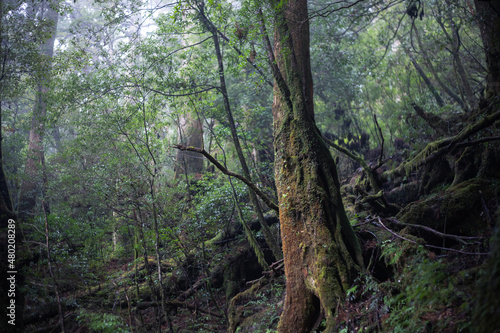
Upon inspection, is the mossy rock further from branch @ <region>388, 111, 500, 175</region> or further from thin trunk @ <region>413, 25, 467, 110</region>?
thin trunk @ <region>413, 25, 467, 110</region>

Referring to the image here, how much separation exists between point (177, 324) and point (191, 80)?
276 inches

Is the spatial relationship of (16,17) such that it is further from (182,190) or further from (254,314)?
(254,314)

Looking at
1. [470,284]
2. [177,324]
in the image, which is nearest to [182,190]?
[177,324]

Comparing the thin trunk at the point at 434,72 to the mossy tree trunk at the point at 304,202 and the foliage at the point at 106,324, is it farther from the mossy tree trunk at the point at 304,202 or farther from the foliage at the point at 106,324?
the foliage at the point at 106,324

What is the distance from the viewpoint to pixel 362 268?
429 cm

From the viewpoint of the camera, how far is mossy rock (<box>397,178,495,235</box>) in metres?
4.84

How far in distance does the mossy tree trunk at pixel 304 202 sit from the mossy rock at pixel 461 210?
1597 millimetres

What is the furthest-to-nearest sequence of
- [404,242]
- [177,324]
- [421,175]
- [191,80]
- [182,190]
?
[182,190], [191,80], [421,175], [177,324], [404,242]

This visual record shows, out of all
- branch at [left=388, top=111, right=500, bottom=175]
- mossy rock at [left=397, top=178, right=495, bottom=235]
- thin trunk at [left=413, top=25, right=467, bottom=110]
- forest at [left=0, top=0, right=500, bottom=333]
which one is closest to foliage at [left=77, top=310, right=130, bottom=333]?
forest at [left=0, top=0, right=500, bottom=333]

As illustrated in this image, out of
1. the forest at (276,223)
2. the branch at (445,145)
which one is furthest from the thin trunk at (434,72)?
the branch at (445,145)

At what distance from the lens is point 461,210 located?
4926 millimetres

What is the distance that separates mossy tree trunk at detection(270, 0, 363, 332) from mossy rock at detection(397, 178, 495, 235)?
1597 millimetres

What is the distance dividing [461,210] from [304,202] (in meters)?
2.51

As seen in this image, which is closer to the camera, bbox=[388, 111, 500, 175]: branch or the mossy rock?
the mossy rock
